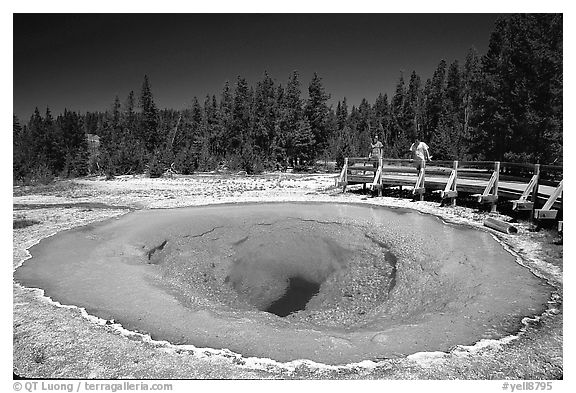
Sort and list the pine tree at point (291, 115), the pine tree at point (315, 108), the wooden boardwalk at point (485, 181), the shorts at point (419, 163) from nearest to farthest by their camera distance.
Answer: the wooden boardwalk at point (485, 181) → the shorts at point (419, 163) → the pine tree at point (291, 115) → the pine tree at point (315, 108)

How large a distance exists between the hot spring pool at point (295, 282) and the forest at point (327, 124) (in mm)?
5228

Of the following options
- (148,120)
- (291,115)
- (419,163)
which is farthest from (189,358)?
(148,120)

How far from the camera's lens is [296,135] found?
49.2 metres

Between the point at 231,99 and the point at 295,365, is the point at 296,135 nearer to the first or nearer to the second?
the point at 231,99

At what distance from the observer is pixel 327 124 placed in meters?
63.9

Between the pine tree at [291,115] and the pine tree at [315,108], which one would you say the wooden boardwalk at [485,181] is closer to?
the pine tree at [291,115]

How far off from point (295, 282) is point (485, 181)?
12.3m

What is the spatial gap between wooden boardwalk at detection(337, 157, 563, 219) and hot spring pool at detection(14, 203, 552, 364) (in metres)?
1.99

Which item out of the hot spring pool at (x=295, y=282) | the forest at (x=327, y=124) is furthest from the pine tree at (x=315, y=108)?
the hot spring pool at (x=295, y=282)

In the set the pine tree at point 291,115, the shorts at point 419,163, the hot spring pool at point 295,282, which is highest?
the pine tree at point 291,115

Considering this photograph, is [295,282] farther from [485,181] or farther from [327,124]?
[327,124]

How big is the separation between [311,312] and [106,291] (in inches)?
156

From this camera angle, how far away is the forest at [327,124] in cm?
1916

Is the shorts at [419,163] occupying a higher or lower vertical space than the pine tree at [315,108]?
lower
